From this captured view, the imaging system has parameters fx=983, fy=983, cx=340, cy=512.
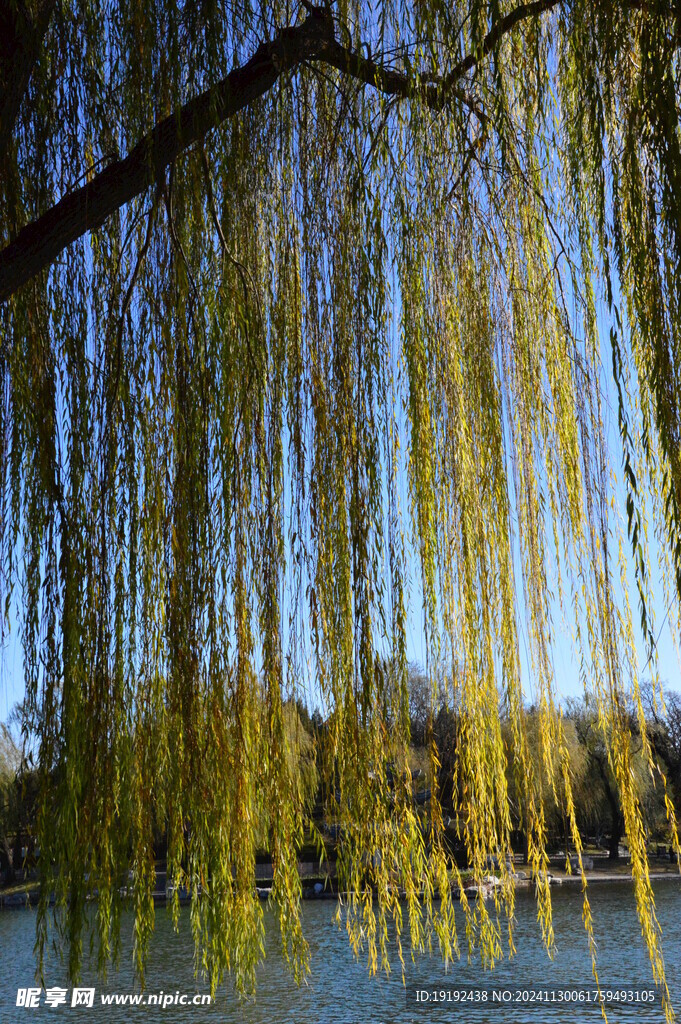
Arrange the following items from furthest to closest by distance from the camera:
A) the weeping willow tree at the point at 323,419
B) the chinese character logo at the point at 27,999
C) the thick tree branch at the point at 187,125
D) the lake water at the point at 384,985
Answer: the chinese character logo at the point at 27,999 < the lake water at the point at 384,985 < the thick tree branch at the point at 187,125 < the weeping willow tree at the point at 323,419

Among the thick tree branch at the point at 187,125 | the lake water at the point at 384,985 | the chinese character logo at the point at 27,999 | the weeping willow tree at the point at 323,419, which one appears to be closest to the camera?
the weeping willow tree at the point at 323,419

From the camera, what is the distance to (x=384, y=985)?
11.2 m

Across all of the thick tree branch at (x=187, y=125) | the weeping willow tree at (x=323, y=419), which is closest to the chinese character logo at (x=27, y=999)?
the weeping willow tree at (x=323, y=419)

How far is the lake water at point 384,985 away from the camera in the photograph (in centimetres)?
948

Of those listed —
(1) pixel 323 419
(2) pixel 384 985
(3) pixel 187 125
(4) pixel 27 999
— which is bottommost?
(2) pixel 384 985

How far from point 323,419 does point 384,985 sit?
11.1 meters

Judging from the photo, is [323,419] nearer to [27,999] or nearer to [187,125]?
[187,125]

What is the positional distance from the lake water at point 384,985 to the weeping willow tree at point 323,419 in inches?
291

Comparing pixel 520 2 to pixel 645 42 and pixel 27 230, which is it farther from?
pixel 27 230

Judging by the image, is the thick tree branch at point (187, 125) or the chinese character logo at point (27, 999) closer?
the thick tree branch at point (187, 125)

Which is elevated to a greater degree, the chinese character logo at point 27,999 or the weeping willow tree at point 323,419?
the weeping willow tree at point 323,419

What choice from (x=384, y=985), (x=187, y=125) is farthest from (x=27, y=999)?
(x=187, y=125)

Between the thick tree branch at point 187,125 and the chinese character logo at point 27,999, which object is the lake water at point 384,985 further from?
the thick tree branch at point 187,125

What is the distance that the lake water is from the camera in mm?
9484
